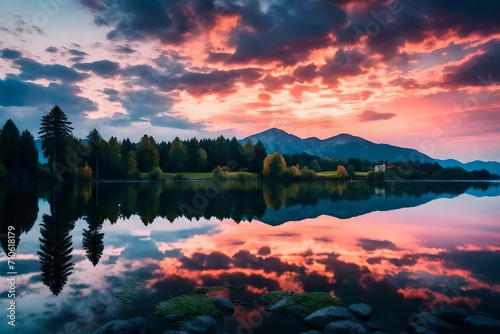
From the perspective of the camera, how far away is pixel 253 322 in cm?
1518

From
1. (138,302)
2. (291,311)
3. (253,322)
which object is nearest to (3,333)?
(138,302)

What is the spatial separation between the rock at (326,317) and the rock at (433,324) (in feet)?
9.87

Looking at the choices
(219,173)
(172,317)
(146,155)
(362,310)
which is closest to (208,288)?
(172,317)

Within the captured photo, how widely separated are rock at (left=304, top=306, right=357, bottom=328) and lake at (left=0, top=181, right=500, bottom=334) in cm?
84

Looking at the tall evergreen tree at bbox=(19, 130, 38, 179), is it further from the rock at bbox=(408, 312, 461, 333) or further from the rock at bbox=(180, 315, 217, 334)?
the rock at bbox=(408, 312, 461, 333)

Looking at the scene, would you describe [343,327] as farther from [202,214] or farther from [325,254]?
[202,214]

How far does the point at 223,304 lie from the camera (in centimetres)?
1633

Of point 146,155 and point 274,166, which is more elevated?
point 146,155

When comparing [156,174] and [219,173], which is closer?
[156,174]

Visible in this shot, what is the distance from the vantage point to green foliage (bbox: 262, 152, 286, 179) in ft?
568

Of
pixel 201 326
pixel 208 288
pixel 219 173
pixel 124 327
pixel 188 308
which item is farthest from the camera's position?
pixel 219 173

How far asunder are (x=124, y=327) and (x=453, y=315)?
49.7ft

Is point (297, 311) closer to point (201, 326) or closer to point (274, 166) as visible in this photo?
point (201, 326)

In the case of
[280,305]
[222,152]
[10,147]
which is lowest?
[280,305]
